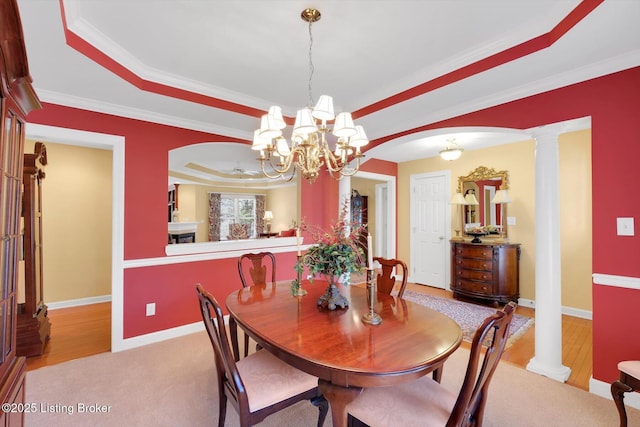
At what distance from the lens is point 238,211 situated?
5094 mm

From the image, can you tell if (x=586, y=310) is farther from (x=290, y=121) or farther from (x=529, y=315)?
(x=290, y=121)

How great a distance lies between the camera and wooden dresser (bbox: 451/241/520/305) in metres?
4.01

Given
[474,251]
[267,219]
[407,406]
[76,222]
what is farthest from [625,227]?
[76,222]

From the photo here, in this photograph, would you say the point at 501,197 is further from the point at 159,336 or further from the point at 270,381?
the point at 159,336

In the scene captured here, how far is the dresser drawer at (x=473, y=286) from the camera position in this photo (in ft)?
13.3

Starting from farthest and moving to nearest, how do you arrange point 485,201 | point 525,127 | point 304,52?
point 485,201
point 525,127
point 304,52

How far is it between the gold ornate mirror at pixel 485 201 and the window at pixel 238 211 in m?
3.62

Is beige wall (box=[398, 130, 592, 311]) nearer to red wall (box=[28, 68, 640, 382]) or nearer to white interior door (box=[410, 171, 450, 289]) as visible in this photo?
white interior door (box=[410, 171, 450, 289])

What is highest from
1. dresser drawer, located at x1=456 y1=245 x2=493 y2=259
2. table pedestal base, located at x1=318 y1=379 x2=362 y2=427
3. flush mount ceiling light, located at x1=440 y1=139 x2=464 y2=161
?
flush mount ceiling light, located at x1=440 y1=139 x2=464 y2=161

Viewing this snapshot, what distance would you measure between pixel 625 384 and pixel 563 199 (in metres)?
2.92

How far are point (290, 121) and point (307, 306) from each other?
7.47 feet

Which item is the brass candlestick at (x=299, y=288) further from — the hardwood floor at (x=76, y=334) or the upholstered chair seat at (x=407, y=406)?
the hardwood floor at (x=76, y=334)

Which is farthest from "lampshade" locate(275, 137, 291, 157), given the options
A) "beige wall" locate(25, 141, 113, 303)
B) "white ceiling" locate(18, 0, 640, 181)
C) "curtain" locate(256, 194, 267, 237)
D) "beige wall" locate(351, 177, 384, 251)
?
"beige wall" locate(351, 177, 384, 251)

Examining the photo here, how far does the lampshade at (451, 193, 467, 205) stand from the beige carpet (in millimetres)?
2650
